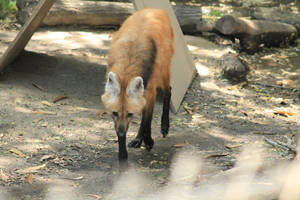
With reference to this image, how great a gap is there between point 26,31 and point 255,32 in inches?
192

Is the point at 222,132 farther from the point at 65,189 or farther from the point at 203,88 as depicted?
the point at 65,189

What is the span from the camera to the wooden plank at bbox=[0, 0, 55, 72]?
19.8 feet

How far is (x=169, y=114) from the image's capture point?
6375 mm

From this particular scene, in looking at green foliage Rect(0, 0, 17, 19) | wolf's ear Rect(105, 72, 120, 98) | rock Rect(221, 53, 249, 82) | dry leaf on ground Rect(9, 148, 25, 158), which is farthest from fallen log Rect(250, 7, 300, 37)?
dry leaf on ground Rect(9, 148, 25, 158)

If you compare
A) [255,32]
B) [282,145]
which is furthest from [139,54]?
[255,32]

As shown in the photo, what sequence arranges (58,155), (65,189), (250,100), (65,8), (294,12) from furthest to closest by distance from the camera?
1. (294,12)
2. (65,8)
3. (250,100)
4. (58,155)
5. (65,189)

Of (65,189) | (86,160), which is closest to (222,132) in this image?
(86,160)

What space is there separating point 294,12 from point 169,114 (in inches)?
283

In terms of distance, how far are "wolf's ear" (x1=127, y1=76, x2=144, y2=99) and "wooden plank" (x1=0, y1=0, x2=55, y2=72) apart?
2367 mm

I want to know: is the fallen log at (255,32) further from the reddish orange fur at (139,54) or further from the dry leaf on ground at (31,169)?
the dry leaf on ground at (31,169)

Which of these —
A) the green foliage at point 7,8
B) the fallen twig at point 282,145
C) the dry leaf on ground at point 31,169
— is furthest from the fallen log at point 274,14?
the dry leaf on ground at point 31,169

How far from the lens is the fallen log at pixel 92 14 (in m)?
9.66

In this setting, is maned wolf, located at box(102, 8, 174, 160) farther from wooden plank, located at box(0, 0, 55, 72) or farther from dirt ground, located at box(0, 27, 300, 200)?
wooden plank, located at box(0, 0, 55, 72)

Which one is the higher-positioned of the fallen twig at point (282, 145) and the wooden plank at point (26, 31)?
the wooden plank at point (26, 31)
